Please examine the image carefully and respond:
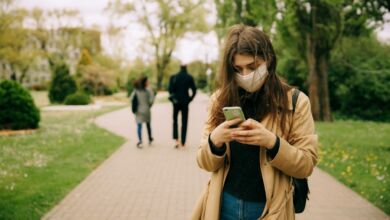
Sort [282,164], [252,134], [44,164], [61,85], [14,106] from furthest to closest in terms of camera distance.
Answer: [61,85], [14,106], [44,164], [282,164], [252,134]

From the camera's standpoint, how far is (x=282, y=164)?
6.98 feet

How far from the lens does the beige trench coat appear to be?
215 centimetres

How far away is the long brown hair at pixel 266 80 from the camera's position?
7.18ft

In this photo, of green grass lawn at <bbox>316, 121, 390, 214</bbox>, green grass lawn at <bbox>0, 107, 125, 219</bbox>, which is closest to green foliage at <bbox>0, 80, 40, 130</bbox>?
green grass lawn at <bbox>0, 107, 125, 219</bbox>

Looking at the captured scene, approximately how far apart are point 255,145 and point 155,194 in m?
5.02

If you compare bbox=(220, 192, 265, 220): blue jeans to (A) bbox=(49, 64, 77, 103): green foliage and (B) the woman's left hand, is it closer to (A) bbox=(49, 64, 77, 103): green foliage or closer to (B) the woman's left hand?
(B) the woman's left hand

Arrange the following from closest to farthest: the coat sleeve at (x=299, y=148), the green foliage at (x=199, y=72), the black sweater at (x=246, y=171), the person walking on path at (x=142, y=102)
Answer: the coat sleeve at (x=299, y=148), the black sweater at (x=246, y=171), the person walking on path at (x=142, y=102), the green foliage at (x=199, y=72)

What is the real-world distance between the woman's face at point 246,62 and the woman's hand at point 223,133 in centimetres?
27

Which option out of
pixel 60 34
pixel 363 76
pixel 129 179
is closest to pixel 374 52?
pixel 363 76

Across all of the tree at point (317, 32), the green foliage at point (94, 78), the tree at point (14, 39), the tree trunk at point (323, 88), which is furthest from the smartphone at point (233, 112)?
the tree at point (14, 39)

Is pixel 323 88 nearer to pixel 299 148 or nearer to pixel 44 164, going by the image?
pixel 44 164

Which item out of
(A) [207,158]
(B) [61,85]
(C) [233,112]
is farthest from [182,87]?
(B) [61,85]

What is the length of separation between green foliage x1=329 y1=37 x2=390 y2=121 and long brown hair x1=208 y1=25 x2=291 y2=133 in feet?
82.5

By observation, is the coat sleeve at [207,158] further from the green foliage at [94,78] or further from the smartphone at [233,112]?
the green foliage at [94,78]
